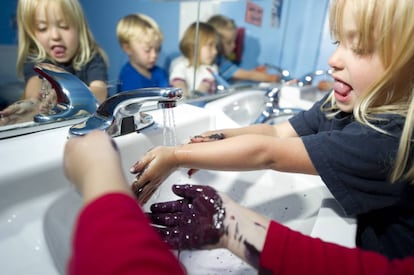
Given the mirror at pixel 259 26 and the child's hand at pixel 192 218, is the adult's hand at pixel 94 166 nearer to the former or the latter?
the child's hand at pixel 192 218

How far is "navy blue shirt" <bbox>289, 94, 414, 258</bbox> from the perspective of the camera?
394mm

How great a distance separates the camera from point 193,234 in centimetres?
33

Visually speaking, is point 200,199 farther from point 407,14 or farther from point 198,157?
point 407,14

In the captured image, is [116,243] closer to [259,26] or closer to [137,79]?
[137,79]

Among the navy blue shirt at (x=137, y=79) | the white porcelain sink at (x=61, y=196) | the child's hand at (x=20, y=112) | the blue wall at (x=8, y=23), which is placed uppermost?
the blue wall at (x=8, y=23)

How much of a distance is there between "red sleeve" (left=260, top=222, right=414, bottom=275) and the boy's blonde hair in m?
0.76

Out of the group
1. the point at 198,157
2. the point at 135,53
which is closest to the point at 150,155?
the point at 198,157

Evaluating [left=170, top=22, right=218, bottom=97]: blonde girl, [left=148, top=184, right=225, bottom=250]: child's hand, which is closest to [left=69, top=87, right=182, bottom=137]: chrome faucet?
[left=148, top=184, right=225, bottom=250]: child's hand

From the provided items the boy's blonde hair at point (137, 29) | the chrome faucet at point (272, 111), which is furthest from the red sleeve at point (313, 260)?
the boy's blonde hair at point (137, 29)

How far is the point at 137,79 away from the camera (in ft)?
2.52

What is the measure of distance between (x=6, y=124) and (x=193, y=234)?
353mm

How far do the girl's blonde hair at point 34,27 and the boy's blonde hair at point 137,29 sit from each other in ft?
0.69

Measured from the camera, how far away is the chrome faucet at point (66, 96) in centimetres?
47

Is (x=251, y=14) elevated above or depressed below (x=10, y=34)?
above
